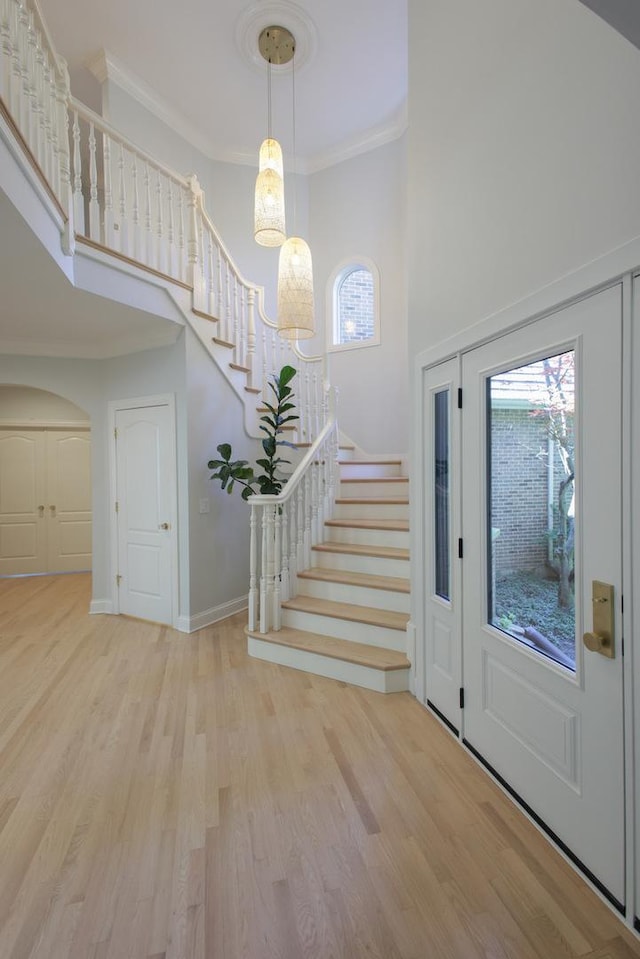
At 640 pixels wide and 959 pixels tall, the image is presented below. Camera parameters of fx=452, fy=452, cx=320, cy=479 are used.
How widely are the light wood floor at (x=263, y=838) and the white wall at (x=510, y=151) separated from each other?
Result: 2141mm

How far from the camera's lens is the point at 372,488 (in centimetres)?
475

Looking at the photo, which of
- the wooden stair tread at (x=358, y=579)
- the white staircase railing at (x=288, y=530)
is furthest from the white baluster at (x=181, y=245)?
the wooden stair tread at (x=358, y=579)

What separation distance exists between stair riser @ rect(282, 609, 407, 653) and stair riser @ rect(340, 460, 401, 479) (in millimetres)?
1904

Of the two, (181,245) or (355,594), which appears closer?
(355,594)

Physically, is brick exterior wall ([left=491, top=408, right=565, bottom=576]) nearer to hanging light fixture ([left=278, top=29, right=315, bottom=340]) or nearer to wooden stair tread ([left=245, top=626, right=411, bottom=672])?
wooden stair tread ([left=245, top=626, right=411, bottom=672])

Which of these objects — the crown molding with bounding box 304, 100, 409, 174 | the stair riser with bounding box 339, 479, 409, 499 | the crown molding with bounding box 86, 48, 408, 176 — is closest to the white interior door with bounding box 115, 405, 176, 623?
the stair riser with bounding box 339, 479, 409, 499

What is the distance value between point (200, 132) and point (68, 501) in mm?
5481

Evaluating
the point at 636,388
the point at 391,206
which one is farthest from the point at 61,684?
the point at 391,206

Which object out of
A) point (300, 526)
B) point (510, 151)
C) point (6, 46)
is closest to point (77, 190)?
Answer: point (6, 46)

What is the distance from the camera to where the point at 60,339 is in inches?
174

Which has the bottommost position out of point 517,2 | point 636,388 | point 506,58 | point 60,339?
point 636,388

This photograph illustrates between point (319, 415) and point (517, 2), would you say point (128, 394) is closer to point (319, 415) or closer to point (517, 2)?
point (319, 415)

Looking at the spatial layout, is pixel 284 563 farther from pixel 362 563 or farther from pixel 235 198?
pixel 235 198

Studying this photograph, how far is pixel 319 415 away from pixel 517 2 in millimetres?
3721
